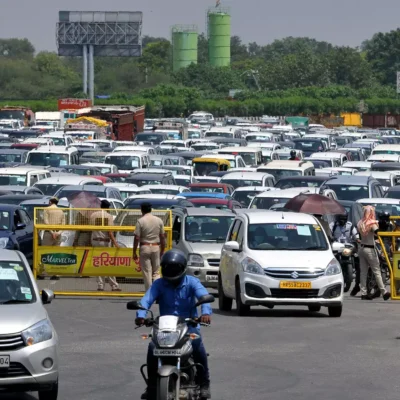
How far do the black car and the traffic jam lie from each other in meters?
0.03

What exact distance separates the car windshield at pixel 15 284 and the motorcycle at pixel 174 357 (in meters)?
2.72

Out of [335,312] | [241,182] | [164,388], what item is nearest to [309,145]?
[241,182]

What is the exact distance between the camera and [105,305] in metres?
22.0

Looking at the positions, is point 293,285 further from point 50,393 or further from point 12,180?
point 12,180

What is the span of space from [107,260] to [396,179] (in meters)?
19.0

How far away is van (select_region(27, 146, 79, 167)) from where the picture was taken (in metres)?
46.9

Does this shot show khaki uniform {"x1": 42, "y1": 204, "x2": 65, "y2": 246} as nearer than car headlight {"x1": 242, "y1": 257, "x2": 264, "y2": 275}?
No

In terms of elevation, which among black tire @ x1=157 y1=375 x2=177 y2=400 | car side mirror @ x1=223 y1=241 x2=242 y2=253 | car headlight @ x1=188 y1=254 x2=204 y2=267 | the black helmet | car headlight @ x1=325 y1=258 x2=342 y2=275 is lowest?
car headlight @ x1=188 y1=254 x2=204 y2=267

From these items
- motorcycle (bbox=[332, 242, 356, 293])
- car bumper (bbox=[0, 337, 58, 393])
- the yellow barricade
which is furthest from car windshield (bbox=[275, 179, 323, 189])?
car bumper (bbox=[0, 337, 58, 393])

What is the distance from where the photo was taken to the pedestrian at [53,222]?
76.4ft

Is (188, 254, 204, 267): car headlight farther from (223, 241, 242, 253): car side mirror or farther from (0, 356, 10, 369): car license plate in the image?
(0, 356, 10, 369): car license plate

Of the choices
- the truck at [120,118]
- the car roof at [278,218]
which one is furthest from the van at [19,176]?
the truck at [120,118]

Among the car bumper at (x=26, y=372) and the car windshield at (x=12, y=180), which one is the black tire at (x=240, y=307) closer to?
the car bumper at (x=26, y=372)

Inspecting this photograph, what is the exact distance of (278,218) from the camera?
21328mm
